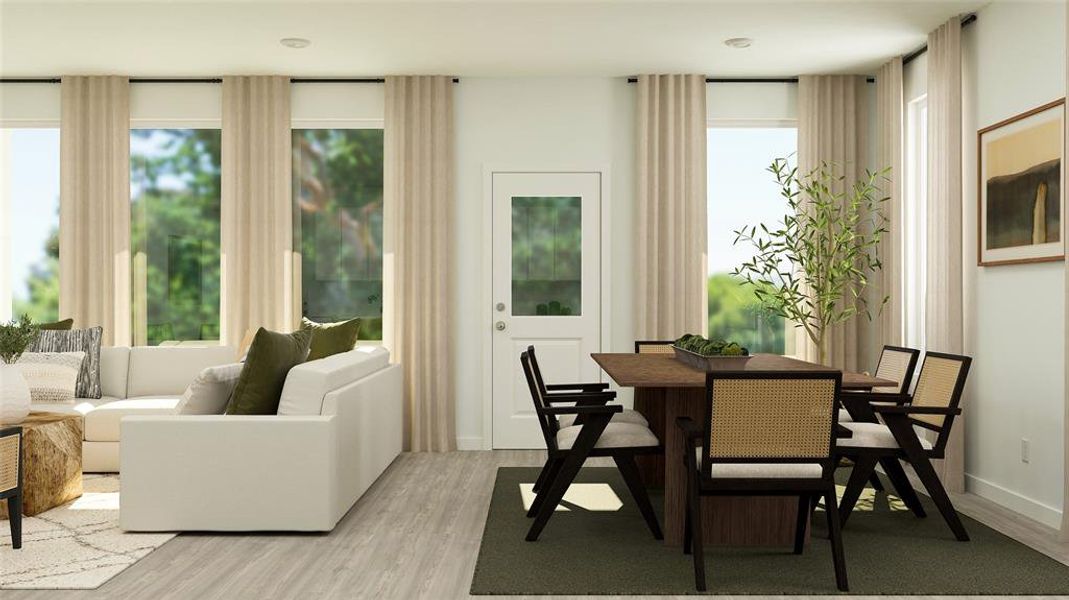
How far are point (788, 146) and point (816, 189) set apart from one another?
648mm

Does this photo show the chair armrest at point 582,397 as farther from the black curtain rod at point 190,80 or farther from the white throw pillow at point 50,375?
the white throw pillow at point 50,375

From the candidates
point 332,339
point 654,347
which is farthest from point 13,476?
point 654,347

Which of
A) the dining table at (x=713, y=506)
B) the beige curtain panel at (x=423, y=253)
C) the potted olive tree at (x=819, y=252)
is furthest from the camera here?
the beige curtain panel at (x=423, y=253)

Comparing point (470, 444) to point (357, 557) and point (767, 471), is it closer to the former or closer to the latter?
point (357, 557)

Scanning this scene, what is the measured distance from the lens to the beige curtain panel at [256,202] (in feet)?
20.4

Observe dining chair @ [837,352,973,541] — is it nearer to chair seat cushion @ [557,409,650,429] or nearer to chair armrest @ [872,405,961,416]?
chair armrest @ [872,405,961,416]

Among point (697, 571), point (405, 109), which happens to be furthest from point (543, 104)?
point (697, 571)

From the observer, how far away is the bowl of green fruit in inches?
149

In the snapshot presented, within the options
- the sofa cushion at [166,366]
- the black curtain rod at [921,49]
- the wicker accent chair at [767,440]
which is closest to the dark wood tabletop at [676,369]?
the wicker accent chair at [767,440]

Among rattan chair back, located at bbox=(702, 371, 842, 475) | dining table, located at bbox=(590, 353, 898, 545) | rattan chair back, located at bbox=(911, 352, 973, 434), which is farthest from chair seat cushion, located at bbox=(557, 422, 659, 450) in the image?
rattan chair back, located at bbox=(911, 352, 973, 434)

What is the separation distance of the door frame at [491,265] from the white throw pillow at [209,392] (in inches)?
94.6

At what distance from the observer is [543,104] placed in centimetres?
632

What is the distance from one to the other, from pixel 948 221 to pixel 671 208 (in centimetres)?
192

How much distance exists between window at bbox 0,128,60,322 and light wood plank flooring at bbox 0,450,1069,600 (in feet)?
11.2
